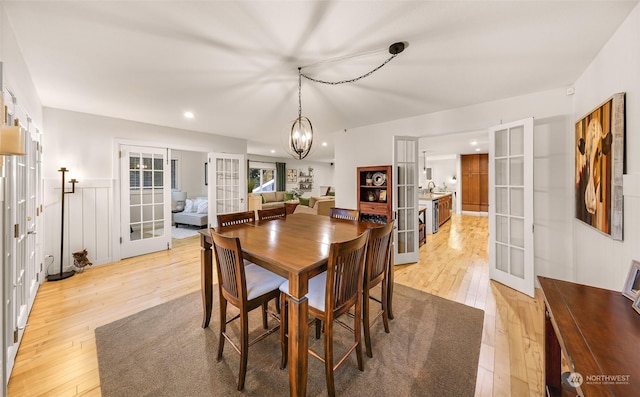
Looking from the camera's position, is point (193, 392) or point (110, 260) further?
point (110, 260)

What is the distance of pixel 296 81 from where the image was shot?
2523mm

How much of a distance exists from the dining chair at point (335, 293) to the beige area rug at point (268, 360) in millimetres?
168

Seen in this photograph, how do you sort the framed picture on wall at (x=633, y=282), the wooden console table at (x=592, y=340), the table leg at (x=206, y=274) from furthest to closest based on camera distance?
the table leg at (x=206, y=274), the framed picture on wall at (x=633, y=282), the wooden console table at (x=592, y=340)

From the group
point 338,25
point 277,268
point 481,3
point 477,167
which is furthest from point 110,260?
point 477,167

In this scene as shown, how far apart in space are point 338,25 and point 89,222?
448 cm

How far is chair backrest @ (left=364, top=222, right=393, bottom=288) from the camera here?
5.52 ft

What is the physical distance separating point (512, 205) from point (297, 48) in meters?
3.14

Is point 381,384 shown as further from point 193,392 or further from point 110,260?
point 110,260

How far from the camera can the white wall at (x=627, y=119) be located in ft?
4.70

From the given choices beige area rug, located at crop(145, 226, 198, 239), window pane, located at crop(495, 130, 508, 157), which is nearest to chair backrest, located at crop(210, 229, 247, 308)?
window pane, located at crop(495, 130, 508, 157)

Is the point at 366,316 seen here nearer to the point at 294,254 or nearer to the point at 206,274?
the point at 294,254

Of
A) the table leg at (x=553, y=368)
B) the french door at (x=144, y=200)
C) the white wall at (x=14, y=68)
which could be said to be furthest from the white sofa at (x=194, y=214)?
the table leg at (x=553, y=368)

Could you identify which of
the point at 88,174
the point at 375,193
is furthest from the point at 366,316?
the point at 88,174

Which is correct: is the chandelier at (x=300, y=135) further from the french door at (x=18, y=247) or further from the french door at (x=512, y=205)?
the french door at (x=512, y=205)
